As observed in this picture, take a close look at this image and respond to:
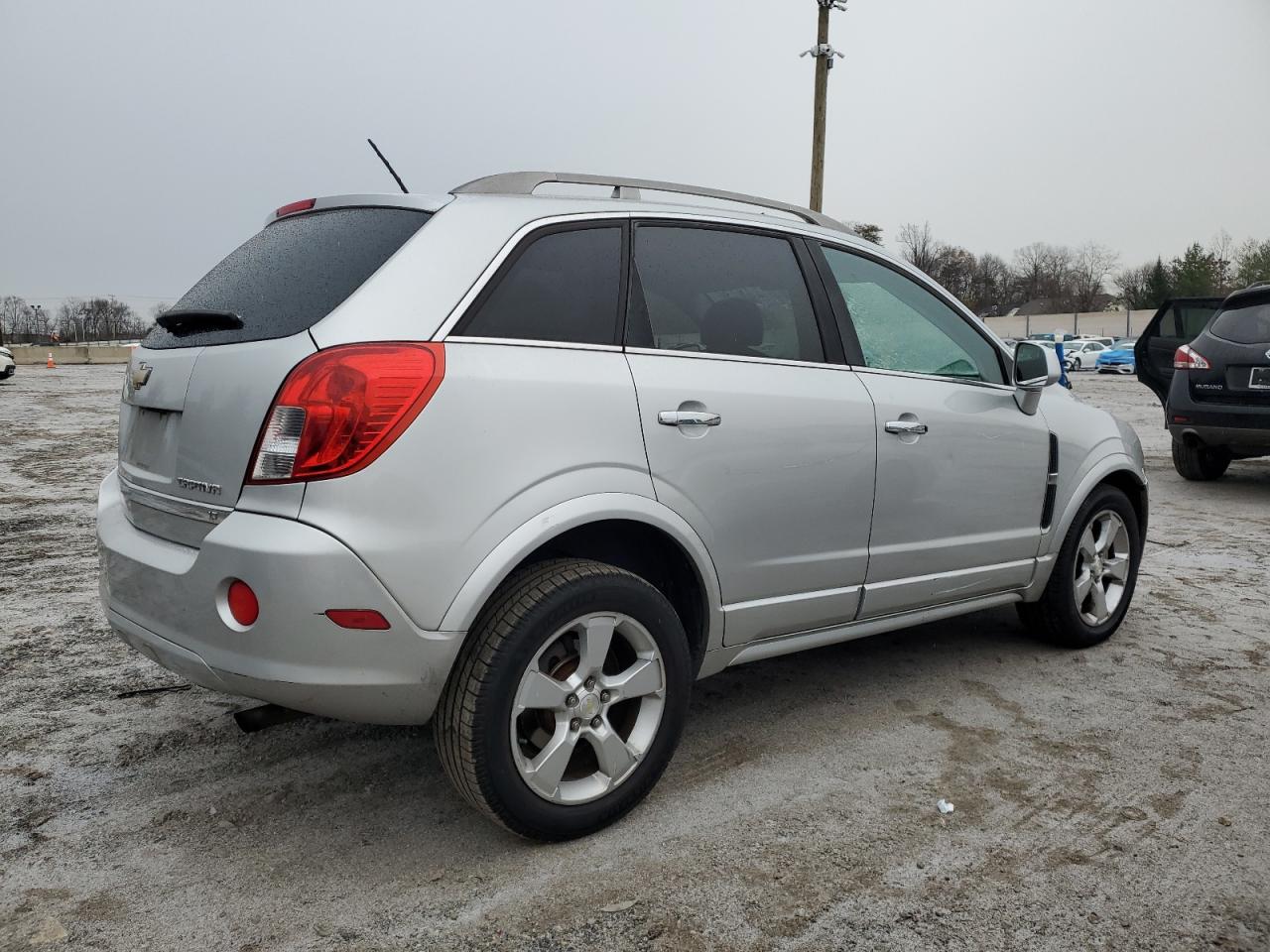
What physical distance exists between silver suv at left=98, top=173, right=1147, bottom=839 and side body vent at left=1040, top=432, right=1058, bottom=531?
0.61 m

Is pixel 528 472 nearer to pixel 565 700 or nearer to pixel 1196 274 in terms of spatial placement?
pixel 565 700

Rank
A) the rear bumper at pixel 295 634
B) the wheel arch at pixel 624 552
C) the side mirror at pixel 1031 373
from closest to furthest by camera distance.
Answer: the rear bumper at pixel 295 634, the wheel arch at pixel 624 552, the side mirror at pixel 1031 373

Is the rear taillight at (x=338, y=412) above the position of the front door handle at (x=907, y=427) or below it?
above

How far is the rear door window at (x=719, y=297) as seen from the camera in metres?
3.08

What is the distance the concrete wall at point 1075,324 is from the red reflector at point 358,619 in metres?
76.5

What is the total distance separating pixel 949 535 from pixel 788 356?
99cm

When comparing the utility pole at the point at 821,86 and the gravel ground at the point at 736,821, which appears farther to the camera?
the utility pole at the point at 821,86

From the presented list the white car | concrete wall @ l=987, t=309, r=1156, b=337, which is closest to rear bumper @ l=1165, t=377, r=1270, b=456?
the white car

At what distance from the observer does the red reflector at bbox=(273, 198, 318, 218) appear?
314 cm

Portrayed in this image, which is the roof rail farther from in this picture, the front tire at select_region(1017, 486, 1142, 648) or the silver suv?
the front tire at select_region(1017, 486, 1142, 648)

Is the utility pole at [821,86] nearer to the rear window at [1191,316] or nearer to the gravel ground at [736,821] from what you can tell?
the rear window at [1191,316]

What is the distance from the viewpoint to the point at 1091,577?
179 inches

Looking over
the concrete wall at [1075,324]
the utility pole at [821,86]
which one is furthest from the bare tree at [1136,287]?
the utility pole at [821,86]

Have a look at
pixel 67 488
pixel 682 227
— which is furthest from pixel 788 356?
pixel 67 488
